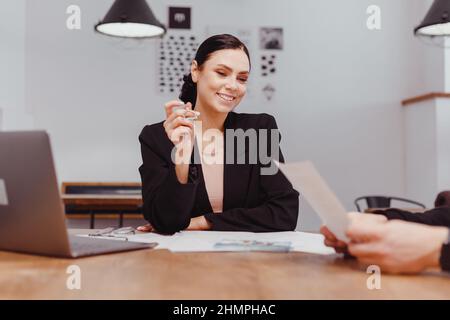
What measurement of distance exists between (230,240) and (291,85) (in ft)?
13.5

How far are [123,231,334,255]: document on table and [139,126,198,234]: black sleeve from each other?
5 cm

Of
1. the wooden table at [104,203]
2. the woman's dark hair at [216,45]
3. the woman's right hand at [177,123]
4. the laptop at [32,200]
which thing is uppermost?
the woman's dark hair at [216,45]

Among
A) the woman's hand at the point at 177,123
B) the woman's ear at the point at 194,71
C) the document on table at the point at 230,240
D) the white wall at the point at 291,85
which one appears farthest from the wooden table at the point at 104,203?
the document on table at the point at 230,240

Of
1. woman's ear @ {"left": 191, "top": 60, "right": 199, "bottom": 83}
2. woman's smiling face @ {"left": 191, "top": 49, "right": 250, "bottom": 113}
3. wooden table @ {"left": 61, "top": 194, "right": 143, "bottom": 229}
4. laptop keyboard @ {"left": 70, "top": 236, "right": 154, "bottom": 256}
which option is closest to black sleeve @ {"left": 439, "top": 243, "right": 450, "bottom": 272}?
laptop keyboard @ {"left": 70, "top": 236, "right": 154, "bottom": 256}

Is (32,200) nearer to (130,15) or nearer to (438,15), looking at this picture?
(130,15)

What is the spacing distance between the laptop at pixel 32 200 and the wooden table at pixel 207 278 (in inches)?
1.3

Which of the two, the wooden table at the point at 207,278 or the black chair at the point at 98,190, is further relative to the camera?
the black chair at the point at 98,190

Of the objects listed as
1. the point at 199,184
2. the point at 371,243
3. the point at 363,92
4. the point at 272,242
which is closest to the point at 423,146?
the point at 363,92

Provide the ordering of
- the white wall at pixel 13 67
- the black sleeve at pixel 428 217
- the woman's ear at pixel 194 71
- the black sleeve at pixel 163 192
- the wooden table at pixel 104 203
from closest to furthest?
the black sleeve at pixel 428 217 → the black sleeve at pixel 163 192 → the woman's ear at pixel 194 71 → the wooden table at pixel 104 203 → the white wall at pixel 13 67

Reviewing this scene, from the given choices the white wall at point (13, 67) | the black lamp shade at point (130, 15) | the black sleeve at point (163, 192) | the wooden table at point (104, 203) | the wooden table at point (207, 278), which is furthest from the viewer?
the white wall at point (13, 67)

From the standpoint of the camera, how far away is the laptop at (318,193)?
3.04ft

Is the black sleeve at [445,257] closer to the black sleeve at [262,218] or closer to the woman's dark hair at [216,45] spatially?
the black sleeve at [262,218]

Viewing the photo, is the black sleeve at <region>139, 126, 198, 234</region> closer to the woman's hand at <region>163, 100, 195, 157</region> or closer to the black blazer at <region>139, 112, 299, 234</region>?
the black blazer at <region>139, 112, 299, 234</region>

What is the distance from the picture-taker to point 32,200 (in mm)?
1019
